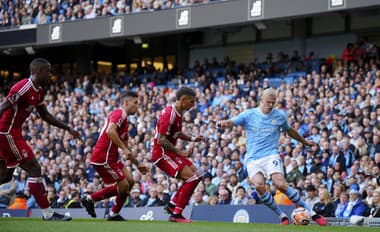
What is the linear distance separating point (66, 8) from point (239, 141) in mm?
12848

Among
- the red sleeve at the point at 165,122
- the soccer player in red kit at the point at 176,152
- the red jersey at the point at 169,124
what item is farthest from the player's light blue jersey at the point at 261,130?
the red sleeve at the point at 165,122

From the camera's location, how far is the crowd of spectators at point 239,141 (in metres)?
16.2

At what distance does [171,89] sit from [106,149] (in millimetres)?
14149

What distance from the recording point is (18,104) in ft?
36.4

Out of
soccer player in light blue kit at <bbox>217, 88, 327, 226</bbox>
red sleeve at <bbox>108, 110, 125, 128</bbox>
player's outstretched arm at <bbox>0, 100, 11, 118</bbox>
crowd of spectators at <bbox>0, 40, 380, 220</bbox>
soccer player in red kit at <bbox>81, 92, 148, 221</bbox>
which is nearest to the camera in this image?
player's outstretched arm at <bbox>0, 100, 11, 118</bbox>

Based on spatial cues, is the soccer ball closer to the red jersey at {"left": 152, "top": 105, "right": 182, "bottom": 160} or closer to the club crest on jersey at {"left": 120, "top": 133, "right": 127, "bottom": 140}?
the red jersey at {"left": 152, "top": 105, "right": 182, "bottom": 160}

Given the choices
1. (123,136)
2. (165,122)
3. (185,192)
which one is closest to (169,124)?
(165,122)

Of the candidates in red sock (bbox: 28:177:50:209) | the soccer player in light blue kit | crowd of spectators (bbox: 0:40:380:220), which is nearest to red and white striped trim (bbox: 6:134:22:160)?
red sock (bbox: 28:177:50:209)

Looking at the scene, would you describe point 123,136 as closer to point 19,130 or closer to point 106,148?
point 106,148

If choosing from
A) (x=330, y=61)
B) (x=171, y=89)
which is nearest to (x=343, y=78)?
(x=330, y=61)

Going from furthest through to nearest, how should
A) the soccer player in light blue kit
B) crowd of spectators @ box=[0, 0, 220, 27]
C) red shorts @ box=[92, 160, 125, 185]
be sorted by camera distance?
crowd of spectators @ box=[0, 0, 220, 27]
red shorts @ box=[92, 160, 125, 185]
the soccer player in light blue kit

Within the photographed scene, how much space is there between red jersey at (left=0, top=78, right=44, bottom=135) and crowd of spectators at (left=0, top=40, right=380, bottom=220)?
7.01 metres

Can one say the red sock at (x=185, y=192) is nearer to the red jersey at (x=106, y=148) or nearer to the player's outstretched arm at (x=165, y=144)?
the player's outstretched arm at (x=165, y=144)

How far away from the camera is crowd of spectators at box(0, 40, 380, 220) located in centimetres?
1625
